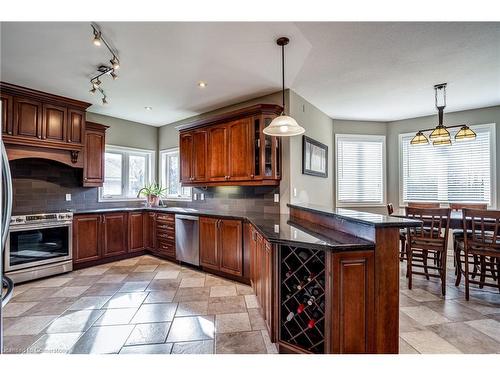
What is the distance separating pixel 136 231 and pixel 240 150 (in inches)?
100

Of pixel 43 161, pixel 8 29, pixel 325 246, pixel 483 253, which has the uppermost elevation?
pixel 8 29

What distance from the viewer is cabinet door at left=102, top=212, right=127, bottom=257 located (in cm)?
423

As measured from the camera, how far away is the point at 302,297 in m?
1.99

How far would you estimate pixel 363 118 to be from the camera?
17.0 ft

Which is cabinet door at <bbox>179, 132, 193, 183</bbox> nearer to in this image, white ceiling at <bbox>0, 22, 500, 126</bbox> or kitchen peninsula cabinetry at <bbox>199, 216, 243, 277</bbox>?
white ceiling at <bbox>0, 22, 500, 126</bbox>

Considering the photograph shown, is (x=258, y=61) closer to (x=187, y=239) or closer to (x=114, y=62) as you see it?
(x=114, y=62)

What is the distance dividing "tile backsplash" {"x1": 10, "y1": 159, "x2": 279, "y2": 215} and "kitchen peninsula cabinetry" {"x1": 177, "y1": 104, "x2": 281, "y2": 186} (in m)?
0.40

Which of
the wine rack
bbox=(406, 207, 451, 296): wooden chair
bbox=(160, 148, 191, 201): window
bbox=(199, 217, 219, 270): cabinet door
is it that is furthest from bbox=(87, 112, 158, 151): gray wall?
bbox=(406, 207, 451, 296): wooden chair

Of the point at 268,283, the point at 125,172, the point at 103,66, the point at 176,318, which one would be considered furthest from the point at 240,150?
the point at 125,172

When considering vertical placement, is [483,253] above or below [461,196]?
below

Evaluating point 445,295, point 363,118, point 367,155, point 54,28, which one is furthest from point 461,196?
point 54,28
